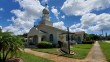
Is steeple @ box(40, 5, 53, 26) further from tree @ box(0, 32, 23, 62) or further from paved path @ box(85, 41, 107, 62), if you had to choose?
tree @ box(0, 32, 23, 62)

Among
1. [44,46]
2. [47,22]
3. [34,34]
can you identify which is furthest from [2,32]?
[47,22]

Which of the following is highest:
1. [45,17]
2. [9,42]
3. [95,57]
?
[45,17]

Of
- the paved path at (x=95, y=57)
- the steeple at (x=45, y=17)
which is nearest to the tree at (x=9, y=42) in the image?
the paved path at (x=95, y=57)

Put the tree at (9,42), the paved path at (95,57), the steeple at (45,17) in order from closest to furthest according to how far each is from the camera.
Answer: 1. the tree at (9,42)
2. the paved path at (95,57)
3. the steeple at (45,17)

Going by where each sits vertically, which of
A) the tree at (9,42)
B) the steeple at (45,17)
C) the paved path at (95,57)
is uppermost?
the steeple at (45,17)

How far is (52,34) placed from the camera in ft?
134

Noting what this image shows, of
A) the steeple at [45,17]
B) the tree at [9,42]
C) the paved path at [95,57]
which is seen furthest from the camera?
the steeple at [45,17]

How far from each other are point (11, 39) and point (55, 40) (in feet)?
85.7

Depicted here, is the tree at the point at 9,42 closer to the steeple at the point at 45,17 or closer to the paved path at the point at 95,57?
the paved path at the point at 95,57

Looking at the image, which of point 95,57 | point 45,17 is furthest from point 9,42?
point 45,17

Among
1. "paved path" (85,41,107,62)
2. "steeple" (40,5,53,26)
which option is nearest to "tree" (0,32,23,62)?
"paved path" (85,41,107,62)

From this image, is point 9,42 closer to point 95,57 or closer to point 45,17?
point 95,57

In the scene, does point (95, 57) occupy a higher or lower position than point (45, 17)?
lower

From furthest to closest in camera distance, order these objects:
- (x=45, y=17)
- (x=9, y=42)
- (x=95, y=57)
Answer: (x=45, y=17) < (x=95, y=57) < (x=9, y=42)
